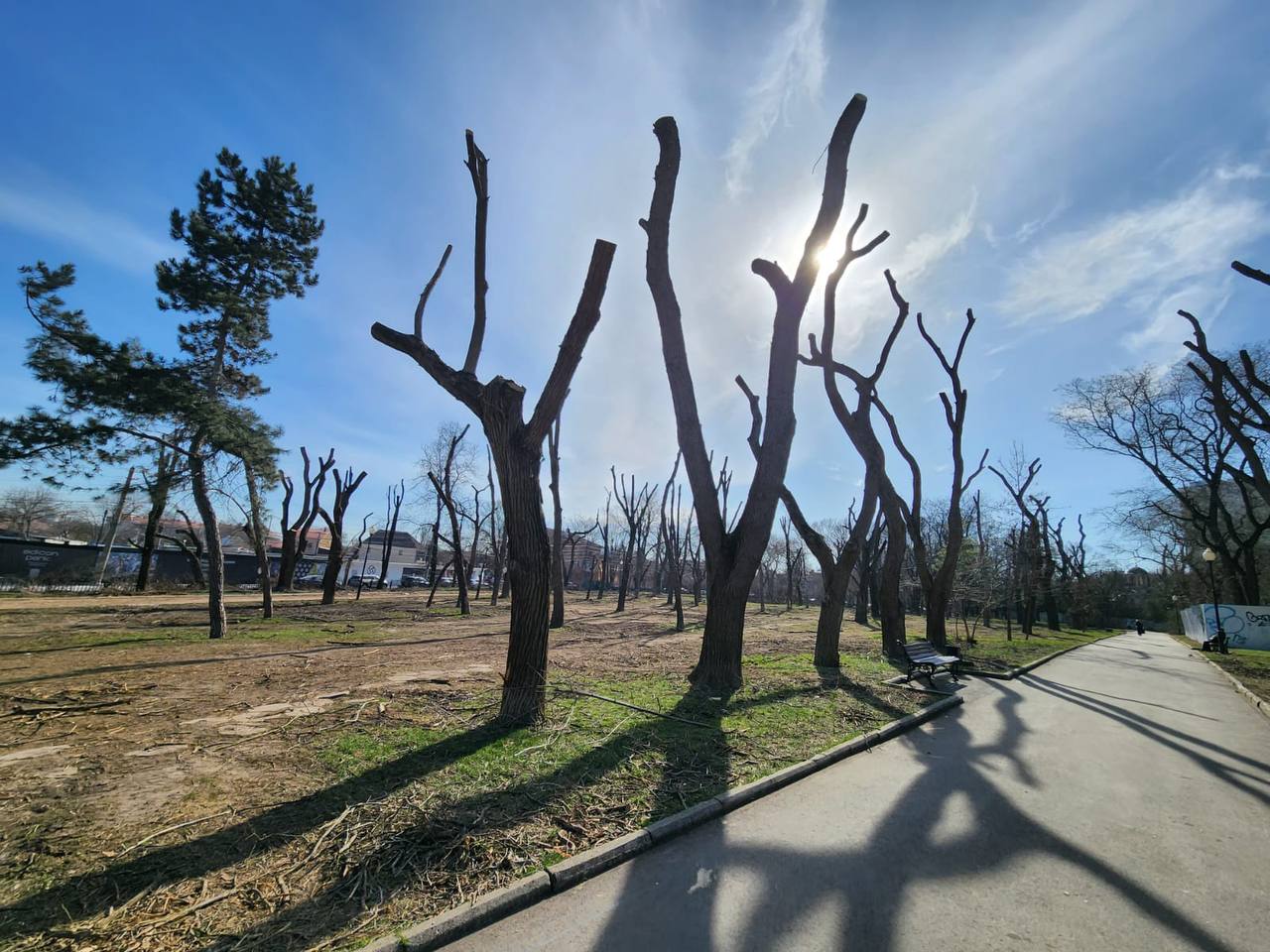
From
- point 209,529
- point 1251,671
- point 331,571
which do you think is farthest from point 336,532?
point 1251,671

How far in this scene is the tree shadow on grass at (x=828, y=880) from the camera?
2475mm

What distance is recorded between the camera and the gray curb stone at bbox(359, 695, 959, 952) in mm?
2295

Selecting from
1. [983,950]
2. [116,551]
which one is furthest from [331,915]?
[116,551]

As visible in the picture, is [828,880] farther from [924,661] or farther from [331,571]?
[331,571]

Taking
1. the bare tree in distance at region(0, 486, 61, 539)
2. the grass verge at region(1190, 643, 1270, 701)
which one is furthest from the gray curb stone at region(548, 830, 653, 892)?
the bare tree in distance at region(0, 486, 61, 539)

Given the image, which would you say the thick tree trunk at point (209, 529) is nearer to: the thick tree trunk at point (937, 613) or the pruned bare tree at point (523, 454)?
the pruned bare tree at point (523, 454)

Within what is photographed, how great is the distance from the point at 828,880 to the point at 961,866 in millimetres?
915

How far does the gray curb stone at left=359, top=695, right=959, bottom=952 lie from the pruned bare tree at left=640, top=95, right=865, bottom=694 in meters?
2.85

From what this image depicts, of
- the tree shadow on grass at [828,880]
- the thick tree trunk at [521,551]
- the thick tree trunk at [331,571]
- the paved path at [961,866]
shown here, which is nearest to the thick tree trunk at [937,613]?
the paved path at [961,866]

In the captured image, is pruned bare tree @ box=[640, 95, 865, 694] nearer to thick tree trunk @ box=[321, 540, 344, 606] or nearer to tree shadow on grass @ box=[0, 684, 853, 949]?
tree shadow on grass @ box=[0, 684, 853, 949]

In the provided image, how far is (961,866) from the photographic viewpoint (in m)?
3.17

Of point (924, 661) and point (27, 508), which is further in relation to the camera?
point (27, 508)

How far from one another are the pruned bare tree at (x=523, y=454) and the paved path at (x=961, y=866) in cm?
240

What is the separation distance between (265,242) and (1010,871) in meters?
17.5
